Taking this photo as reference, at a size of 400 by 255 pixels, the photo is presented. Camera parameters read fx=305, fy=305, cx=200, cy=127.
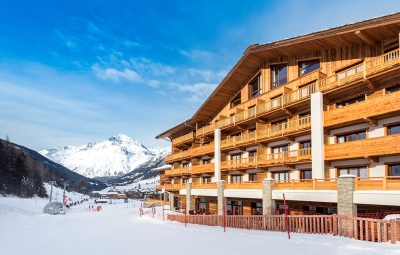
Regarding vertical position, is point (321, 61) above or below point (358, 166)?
above

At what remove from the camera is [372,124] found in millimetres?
19109

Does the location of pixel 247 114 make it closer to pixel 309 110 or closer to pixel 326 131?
pixel 309 110

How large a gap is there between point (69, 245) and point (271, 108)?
18682mm

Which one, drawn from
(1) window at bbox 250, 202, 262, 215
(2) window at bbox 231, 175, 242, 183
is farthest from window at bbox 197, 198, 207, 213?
(1) window at bbox 250, 202, 262, 215

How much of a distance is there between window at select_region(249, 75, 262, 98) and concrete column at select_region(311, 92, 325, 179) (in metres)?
8.53

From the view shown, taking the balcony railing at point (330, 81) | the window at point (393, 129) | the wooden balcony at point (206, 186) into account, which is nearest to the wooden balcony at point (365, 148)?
the window at point (393, 129)

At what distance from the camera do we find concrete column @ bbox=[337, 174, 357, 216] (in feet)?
55.1

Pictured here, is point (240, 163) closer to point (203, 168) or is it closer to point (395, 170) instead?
point (203, 168)

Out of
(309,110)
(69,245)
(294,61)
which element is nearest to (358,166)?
(309,110)

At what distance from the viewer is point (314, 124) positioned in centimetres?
2180

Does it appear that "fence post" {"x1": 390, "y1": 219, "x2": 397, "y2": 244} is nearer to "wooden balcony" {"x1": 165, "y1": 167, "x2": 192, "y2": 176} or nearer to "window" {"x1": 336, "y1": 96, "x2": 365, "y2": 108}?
"window" {"x1": 336, "y1": 96, "x2": 365, "y2": 108}

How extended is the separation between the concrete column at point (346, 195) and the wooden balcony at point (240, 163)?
10786mm

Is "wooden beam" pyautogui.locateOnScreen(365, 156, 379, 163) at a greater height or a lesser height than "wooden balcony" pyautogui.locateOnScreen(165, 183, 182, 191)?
greater

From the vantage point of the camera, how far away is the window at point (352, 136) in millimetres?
20159
